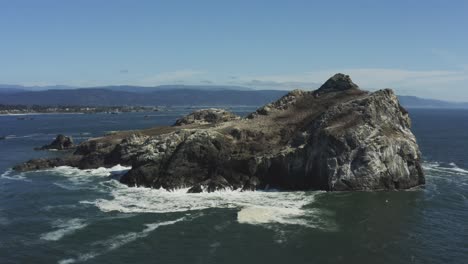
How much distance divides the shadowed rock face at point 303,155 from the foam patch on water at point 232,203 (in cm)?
253

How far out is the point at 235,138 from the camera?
8050 cm

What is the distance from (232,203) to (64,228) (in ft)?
62.4

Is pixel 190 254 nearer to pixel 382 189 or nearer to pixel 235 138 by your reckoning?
pixel 382 189

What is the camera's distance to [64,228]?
170 feet

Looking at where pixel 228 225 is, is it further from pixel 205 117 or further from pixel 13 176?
pixel 205 117

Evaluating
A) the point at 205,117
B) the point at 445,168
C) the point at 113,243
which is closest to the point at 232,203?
the point at 113,243

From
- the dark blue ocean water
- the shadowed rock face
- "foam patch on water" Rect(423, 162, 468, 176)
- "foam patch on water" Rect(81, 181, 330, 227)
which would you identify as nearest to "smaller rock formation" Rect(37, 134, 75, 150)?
the dark blue ocean water

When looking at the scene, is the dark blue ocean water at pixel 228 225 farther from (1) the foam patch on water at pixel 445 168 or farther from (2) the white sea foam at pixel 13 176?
(1) the foam patch on water at pixel 445 168

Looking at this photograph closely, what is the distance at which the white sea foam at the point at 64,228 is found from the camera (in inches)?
1934

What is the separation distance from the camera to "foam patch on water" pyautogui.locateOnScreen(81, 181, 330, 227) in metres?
54.6

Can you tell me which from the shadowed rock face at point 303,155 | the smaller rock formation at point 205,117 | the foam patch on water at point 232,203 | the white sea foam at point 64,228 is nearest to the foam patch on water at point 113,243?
the white sea foam at point 64,228

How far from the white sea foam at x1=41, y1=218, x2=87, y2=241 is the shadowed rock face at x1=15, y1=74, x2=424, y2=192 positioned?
1681 cm

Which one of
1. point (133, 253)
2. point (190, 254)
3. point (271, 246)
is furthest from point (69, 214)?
point (271, 246)

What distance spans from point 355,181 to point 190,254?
29984 millimetres
